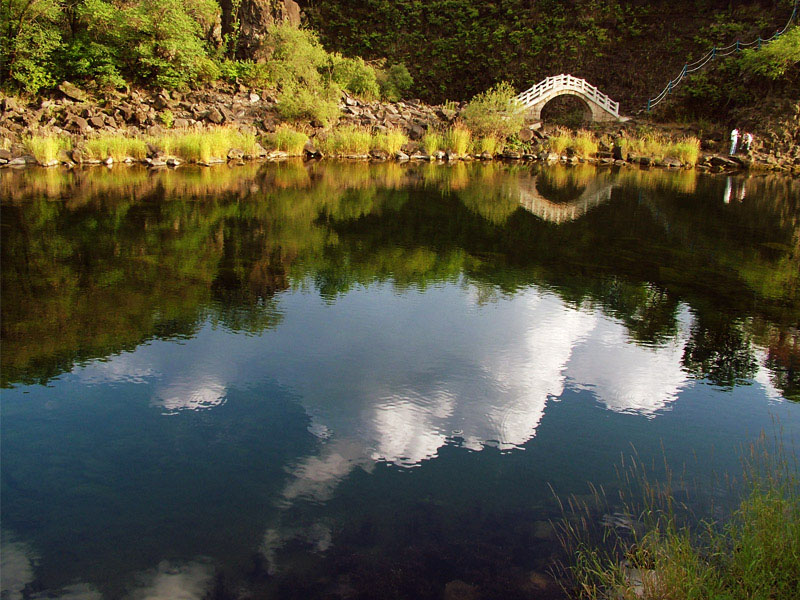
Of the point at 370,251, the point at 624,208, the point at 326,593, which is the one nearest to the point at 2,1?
the point at 370,251

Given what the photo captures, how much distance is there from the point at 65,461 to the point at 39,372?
5.45 ft

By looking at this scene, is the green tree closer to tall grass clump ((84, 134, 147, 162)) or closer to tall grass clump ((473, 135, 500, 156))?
tall grass clump ((84, 134, 147, 162))

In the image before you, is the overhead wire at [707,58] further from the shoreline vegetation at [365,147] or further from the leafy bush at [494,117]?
the leafy bush at [494,117]

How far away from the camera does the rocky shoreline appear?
869 inches

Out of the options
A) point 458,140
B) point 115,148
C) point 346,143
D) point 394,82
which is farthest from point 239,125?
point 394,82

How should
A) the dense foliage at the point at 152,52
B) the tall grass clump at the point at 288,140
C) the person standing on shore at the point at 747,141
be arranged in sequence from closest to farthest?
the dense foliage at the point at 152,52
the tall grass clump at the point at 288,140
the person standing on shore at the point at 747,141

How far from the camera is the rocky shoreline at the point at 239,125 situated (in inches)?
869

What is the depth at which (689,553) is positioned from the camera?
310 cm

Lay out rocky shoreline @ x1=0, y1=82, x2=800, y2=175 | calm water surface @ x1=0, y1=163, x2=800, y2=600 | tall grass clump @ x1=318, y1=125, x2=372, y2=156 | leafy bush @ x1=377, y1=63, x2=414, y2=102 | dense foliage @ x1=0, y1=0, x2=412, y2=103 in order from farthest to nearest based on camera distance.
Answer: leafy bush @ x1=377, y1=63, x2=414, y2=102 → tall grass clump @ x1=318, y1=125, x2=372, y2=156 → dense foliage @ x1=0, y1=0, x2=412, y2=103 → rocky shoreline @ x1=0, y1=82, x2=800, y2=175 → calm water surface @ x1=0, y1=163, x2=800, y2=600

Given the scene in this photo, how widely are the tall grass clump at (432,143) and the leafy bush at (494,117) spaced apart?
7.85 ft

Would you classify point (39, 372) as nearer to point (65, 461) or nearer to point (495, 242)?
point (65, 461)

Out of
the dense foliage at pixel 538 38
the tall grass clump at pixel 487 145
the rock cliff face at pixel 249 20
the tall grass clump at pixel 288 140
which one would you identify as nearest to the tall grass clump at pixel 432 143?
the tall grass clump at pixel 487 145

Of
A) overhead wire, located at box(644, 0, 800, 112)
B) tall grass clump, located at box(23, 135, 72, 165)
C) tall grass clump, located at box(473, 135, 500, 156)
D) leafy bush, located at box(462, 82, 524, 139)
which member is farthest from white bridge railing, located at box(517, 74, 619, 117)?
tall grass clump, located at box(23, 135, 72, 165)

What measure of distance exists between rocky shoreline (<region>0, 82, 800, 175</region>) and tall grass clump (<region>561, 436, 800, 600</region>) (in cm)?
2100
